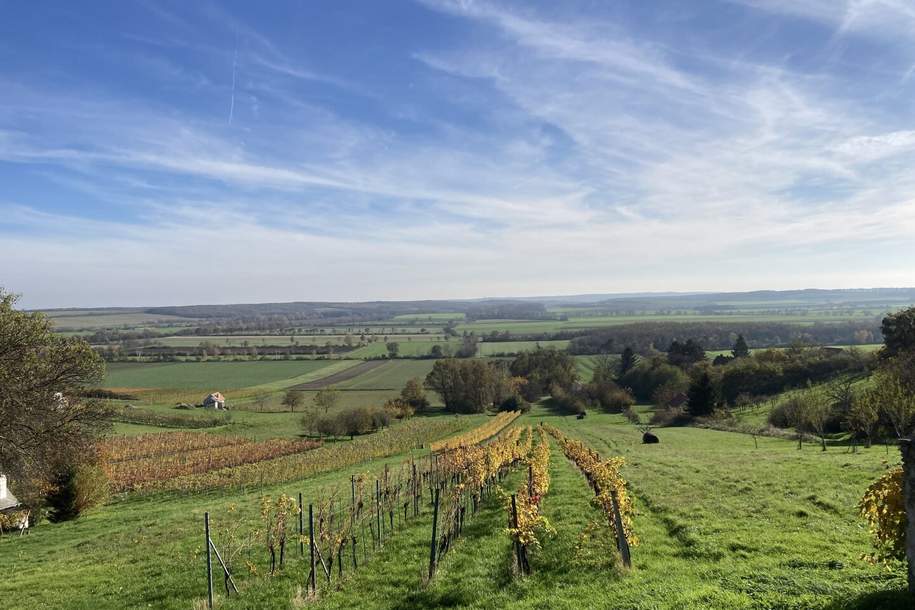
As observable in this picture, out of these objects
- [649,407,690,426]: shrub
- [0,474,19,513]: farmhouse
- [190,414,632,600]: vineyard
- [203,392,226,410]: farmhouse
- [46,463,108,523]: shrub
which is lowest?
[649,407,690,426]: shrub

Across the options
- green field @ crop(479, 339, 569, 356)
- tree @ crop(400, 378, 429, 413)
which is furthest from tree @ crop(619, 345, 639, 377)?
tree @ crop(400, 378, 429, 413)

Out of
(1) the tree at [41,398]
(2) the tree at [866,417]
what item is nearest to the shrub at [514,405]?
(2) the tree at [866,417]

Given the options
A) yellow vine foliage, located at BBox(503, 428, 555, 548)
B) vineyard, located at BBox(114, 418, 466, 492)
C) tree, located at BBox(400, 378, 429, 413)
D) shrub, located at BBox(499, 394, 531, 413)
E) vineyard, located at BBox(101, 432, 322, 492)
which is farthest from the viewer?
shrub, located at BBox(499, 394, 531, 413)

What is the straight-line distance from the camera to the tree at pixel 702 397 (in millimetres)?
62656

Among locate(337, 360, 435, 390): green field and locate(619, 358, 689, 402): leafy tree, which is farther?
locate(337, 360, 435, 390): green field

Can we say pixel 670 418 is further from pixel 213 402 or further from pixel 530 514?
pixel 213 402

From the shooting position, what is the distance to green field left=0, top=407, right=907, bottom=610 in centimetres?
930

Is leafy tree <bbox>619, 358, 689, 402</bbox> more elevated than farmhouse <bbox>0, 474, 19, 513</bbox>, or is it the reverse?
farmhouse <bbox>0, 474, 19, 513</bbox>

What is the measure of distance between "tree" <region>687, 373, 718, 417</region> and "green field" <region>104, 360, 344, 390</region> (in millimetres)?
77018

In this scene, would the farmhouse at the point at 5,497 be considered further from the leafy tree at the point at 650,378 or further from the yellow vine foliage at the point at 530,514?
the leafy tree at the point at 650,378

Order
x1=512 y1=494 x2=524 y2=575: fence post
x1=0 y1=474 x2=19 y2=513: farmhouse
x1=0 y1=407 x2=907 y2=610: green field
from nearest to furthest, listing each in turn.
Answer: x1=0 y1=407 x2=907 y2=610: green field → x1=512 y1=494 x2=524 y2=575: fence post → x1=0 y1=474 x2=19 y2=513: farmhouse

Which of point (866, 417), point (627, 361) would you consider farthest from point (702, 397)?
point (627, 361)

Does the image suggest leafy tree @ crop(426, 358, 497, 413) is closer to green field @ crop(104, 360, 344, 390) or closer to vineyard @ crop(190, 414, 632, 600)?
green field @ crop(104, 360, 344, 390)

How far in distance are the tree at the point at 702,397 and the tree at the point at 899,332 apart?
1744cm
